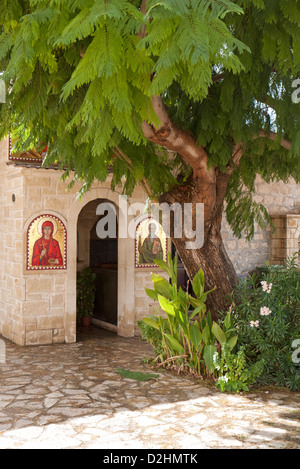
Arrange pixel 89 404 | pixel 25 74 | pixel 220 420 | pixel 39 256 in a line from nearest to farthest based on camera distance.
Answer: pixel 25 74 → pixel 220 420 → pixel 89 404 → pixel 39 256

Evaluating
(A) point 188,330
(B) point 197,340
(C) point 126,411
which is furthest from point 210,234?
(C) point 126,411

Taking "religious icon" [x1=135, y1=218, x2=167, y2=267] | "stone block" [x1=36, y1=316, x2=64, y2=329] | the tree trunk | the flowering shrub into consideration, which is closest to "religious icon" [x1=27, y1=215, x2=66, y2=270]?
"stone block" [x1=36, y1=316, x2=64, y2=329]

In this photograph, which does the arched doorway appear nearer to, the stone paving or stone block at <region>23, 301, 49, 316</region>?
stone block at <region>23, 301, 49, 316</region>

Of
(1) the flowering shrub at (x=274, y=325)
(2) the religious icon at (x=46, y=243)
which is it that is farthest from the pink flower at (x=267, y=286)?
(2) the religious icon at (x=46, y=243)

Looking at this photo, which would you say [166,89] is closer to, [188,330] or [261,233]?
[188,330]

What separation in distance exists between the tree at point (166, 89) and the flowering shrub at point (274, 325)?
0.58m

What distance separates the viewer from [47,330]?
815cm

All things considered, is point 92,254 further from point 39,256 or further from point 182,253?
point 182,253

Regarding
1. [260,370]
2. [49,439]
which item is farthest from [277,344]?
[49,439]

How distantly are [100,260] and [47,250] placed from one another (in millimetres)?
3086

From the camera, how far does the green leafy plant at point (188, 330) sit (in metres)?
5.81

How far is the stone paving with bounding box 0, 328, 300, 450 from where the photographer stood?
13.2ft

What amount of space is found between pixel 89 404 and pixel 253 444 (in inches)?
70.4

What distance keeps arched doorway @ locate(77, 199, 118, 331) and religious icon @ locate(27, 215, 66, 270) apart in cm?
158
